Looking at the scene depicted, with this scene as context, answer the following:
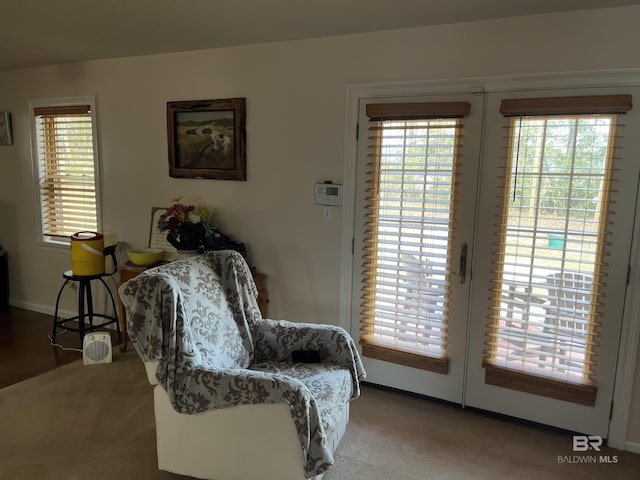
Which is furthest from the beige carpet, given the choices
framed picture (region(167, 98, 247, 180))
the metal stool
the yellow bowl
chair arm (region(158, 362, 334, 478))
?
framed picture (region(167, 98, 247, 180))

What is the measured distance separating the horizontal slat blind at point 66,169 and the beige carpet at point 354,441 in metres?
1.68

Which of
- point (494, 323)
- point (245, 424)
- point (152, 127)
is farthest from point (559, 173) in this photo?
point (152, 127)

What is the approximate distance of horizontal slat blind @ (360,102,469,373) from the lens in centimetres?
268

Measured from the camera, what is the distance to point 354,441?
2.49 metres

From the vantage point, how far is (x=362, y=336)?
3043 millimetres

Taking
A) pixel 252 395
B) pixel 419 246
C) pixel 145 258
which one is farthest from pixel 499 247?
pixel 145 258

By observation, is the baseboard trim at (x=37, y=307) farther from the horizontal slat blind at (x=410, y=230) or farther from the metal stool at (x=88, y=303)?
the horizontal slat blind at (x=410, y=230)

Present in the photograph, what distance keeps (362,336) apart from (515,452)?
1.10m

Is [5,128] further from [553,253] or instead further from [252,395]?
[553,253]

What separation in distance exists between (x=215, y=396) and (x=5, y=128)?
13.3ft

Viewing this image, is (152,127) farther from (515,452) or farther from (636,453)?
(636,453)

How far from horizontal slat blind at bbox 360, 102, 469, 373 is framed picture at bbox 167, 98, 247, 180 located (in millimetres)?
1037

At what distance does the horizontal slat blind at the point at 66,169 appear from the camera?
4.06 m

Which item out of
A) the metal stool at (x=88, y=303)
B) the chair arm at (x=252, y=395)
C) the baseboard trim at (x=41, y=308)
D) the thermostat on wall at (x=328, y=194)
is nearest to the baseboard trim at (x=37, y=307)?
the baseboard trim at (x=41, y=308)
